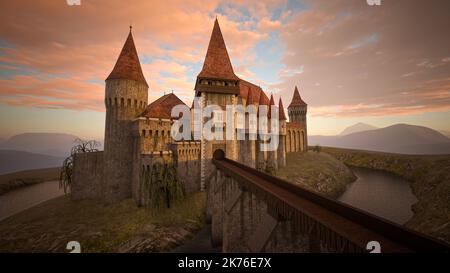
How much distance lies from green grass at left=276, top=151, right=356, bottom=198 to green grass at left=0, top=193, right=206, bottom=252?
783 inches

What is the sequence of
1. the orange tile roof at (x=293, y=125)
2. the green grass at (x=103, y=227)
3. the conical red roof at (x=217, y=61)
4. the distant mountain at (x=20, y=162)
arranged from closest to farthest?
1. the green grass at (x=103, y=227)
2. the conical red roof at (x=217, y=61)
3. the orange tile roof at (x=293, y=125)
4. the distant mountain at (x=20, y=162)

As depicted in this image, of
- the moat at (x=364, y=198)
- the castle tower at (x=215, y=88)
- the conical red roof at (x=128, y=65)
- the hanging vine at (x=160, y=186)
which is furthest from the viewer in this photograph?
the castle tower at (x=215, y=88)

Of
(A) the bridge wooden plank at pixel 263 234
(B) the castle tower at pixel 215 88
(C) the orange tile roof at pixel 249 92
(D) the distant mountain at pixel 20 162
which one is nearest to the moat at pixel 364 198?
(B) the castle tower at pixel 215 88

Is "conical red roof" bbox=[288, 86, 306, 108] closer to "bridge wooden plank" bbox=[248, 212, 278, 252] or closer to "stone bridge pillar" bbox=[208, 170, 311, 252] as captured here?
"stone bridge pillar" bbox=[208, 170, 311, 252]

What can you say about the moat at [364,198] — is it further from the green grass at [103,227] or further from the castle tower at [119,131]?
the castle tower at [119,131]

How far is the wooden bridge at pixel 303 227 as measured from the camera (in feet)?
15.7

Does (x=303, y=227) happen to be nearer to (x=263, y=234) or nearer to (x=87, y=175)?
(x=263, y=234)

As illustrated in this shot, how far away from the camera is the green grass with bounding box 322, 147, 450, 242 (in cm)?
1605

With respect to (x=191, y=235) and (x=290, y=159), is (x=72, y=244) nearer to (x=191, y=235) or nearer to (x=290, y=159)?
(x=191, y=235)

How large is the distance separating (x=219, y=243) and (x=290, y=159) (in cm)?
3140

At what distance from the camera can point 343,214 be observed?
659 cm

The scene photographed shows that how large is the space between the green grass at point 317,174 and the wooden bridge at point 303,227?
22.1 meters

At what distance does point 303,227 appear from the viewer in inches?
253

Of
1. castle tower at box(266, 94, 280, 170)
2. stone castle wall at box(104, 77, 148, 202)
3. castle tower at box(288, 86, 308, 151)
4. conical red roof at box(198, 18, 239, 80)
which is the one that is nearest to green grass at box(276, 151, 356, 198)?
castle tower at box(266, 94, 280, 170)
